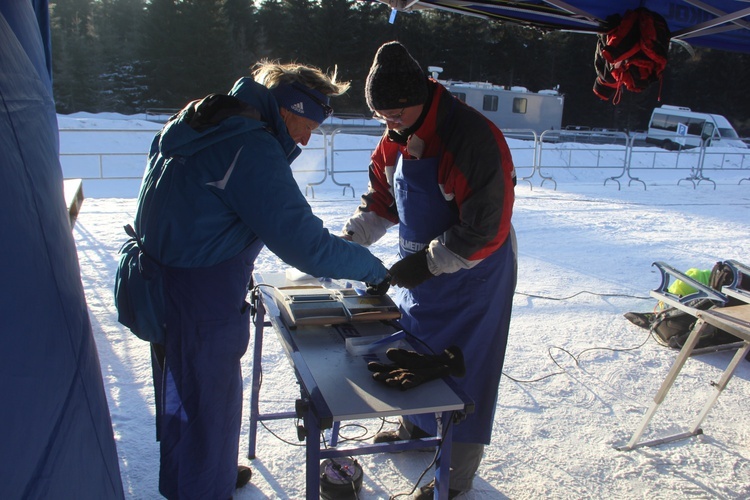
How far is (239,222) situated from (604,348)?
3.15 metres

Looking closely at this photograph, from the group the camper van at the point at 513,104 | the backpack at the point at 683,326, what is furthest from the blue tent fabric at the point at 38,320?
the camper van at the point at 513,104

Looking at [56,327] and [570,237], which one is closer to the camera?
[56,327]

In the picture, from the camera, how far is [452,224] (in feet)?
7.79

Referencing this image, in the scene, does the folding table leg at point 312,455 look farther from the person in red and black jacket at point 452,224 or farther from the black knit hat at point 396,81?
the black knit hat at point 396,81

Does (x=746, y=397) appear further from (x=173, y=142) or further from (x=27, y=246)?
(x=27, y=246)

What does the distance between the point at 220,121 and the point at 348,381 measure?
917mm

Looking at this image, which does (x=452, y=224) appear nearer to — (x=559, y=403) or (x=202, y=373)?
(x=202, y=373)

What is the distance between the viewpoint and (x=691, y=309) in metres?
2.79

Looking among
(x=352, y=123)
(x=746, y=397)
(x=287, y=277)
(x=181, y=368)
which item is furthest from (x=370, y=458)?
(x=352, y=123)

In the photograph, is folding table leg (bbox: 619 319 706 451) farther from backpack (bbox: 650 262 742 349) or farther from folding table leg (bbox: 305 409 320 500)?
folding table leg (bbox: 305 409 320 500)

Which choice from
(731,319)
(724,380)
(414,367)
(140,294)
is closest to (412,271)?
(414,367)

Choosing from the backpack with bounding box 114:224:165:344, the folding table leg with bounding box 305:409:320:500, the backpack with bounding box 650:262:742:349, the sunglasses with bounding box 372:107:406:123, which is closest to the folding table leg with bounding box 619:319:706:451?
the backpack with bounding box 650:262:742:349

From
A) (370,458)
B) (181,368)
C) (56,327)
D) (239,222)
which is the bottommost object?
(370,458)

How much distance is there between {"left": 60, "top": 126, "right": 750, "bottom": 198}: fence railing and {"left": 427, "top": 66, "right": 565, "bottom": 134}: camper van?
2606mm
